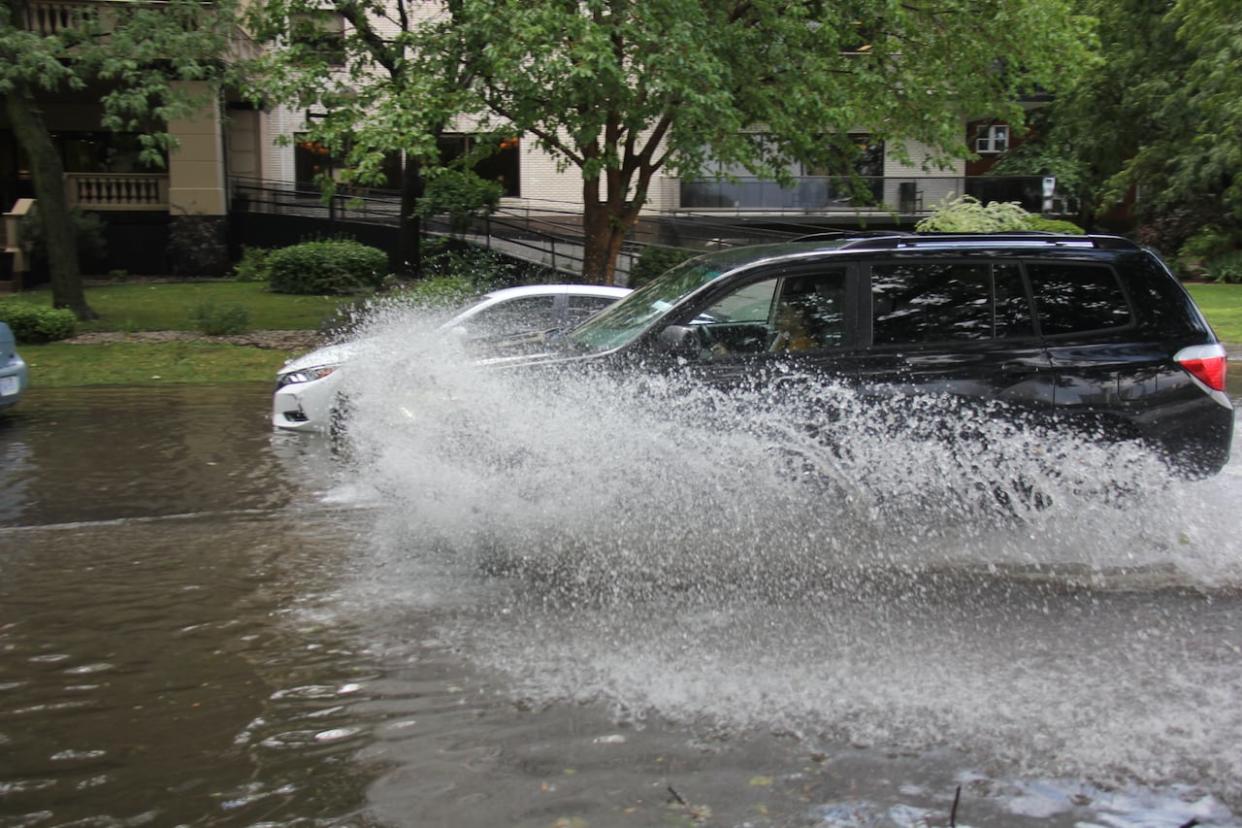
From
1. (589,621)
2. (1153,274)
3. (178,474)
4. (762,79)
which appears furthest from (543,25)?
(589,621)

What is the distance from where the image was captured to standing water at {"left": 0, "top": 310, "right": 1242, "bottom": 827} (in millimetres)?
4043

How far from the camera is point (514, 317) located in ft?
35.0

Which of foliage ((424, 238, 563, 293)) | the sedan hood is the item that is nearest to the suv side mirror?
the sedan hood

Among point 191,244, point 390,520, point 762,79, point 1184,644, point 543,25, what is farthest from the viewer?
point 191,244

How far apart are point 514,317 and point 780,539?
4.77 m

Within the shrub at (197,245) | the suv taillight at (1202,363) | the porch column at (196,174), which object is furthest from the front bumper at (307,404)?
the porch column at (196,174)

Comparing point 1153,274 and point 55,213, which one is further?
point 55,213

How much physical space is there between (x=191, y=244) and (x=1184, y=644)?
23365mm

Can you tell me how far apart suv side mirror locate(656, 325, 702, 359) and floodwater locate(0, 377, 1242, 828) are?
57cm

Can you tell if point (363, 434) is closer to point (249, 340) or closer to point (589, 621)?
point (589, 621)

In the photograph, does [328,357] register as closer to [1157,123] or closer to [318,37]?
[318,37]

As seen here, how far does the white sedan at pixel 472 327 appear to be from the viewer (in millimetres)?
10273

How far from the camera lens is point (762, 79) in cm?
1536

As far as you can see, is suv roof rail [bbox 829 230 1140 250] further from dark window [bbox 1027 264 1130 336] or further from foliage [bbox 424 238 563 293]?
foliage [bbox 424 238 563 293]
